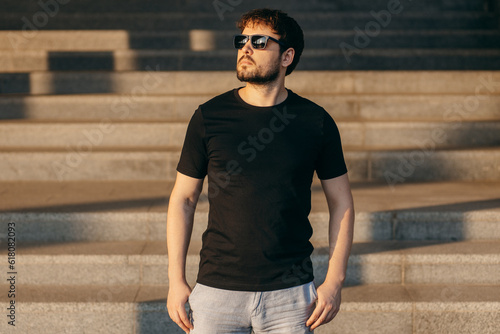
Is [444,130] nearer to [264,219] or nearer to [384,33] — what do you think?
[384,33]

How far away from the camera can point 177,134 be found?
6.46m

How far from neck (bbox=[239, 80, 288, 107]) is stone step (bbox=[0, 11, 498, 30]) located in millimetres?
6964

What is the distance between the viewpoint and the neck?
7.51 ft

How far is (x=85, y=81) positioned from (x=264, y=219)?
5670 millimetres

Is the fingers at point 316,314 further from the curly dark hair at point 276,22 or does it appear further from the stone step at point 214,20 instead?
the stone step at point 214,20

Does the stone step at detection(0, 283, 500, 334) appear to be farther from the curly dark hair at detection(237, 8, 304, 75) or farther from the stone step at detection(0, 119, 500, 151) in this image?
the stone step at detection(0, 119, 500, 151)

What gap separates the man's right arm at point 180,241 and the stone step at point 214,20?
7.04 meters

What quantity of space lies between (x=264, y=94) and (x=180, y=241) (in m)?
0.60

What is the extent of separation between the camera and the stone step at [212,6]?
9531 millimetres

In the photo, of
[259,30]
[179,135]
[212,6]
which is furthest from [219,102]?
[212,6]

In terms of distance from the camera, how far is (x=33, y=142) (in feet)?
21.3

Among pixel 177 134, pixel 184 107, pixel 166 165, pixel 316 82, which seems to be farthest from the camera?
pixel 316 82

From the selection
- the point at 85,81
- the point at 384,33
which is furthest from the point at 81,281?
the point at 384,33

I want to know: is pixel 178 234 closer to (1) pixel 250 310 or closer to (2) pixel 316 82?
(1) pixel 250 310
